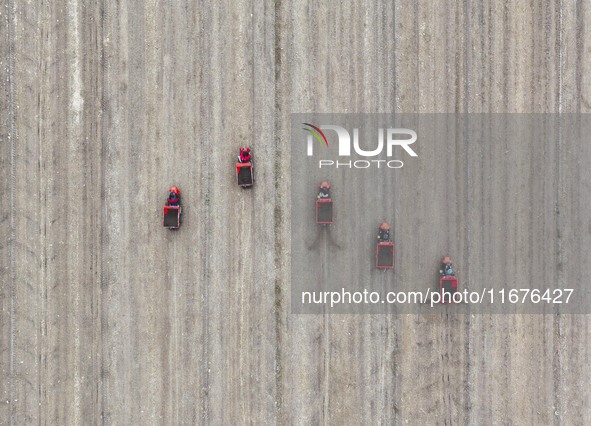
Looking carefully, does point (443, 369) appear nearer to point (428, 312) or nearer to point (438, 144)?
point (428, 312)

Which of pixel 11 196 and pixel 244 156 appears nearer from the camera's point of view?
pixel 244 156

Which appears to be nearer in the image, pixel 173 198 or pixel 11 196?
pixel 173 198

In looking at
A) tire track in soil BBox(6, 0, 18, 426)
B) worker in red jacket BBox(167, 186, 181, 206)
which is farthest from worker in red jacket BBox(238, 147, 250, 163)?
tire track in soil BBox(6, 0, 18, 426)

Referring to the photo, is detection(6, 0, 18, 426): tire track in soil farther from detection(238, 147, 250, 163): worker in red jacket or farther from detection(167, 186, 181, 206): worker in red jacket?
detection(238, 147, 250, 163): worker in red jacket

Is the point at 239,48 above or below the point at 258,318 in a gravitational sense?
above

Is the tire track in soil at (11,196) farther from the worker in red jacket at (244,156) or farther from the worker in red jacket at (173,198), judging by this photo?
the worker in red jacket at (244,156)

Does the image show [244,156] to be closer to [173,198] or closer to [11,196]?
[173,198]

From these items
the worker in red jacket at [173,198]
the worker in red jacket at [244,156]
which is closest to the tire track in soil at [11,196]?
the worker in red jacket at [173,198]

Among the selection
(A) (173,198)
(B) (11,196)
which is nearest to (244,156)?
(A) (173,198)

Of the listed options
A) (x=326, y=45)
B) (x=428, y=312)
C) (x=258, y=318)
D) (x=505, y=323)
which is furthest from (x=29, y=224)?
(x=505, y=323)

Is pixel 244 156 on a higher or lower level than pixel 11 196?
higher

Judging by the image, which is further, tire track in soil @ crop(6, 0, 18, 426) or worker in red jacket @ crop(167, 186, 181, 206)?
tire track in soil @ crop(6, 0, 18, 426)
